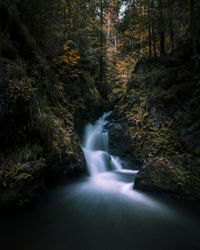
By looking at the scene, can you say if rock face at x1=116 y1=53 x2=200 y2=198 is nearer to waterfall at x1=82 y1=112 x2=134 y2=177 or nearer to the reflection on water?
the reflection on water

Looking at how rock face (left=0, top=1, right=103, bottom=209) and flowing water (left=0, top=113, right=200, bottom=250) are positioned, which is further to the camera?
rock face (left=0, top=1, right=103, bottom=209)

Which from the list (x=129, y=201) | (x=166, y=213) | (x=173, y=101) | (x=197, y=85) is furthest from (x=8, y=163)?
(x=197, y=85)

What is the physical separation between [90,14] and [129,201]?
1306 cm

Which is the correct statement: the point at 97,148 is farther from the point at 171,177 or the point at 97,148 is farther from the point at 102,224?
the point at 102,224

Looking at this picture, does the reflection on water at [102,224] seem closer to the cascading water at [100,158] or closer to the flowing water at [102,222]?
the flowing water at [102,222]

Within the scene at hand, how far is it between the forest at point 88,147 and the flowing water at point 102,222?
0.02 metres

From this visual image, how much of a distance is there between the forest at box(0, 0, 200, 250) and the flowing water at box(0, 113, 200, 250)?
0.02 meters

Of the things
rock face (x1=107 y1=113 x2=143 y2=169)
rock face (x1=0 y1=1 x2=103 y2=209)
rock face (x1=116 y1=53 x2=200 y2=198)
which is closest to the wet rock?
rock face (x1=107 y1=113 x2=143 y2=169)

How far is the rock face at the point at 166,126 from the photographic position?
379 cm

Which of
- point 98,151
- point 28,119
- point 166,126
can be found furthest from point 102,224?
point 166,126

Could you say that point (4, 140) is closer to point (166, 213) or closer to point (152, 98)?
point (166, 213)

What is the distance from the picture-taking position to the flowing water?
2.14 m

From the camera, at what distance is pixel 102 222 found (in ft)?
8.93

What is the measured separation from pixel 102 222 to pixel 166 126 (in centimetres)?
468
